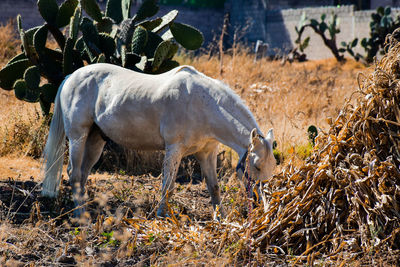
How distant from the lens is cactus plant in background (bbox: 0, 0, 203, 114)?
7.56m

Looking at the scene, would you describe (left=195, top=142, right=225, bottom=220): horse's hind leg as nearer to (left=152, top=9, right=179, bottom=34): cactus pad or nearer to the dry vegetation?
the dry vegetation

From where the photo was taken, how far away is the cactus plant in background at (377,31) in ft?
62.1

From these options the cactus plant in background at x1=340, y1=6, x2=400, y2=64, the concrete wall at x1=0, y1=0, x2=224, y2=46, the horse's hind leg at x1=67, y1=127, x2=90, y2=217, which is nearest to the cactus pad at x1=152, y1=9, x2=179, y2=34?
the horse's hind leg at x1=67, y1=127, x2=90, y2=217

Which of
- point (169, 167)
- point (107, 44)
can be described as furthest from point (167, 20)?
point (169, 167)

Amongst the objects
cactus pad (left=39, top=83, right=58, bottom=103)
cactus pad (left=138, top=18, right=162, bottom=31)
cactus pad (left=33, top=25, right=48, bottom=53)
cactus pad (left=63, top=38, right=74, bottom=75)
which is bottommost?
cactus pad (left=39, top=83, right=58, bottom=103)

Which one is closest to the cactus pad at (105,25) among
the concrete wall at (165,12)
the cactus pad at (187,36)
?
the cactus pad at (187,36)

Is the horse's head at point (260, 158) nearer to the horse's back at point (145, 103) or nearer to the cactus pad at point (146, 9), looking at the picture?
the horse's back at point (145, 103)

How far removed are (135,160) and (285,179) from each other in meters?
4.04

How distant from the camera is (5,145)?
337 inches

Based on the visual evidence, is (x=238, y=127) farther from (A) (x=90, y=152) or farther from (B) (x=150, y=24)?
(B) (x=150, y=24)

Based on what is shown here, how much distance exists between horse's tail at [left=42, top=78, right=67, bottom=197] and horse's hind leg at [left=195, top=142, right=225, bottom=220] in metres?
1.70

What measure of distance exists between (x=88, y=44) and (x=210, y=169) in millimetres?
2923

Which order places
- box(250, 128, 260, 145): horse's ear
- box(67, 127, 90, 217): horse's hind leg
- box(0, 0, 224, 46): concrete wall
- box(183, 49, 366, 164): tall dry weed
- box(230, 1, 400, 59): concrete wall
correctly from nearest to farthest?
1. box(250, 128, 260, 145): horse's ear
2. box(67, 127, 90, 217): horse's hind leg
3. box(183, 49, 366, 164): tall dry weed
4. box(230, 1, 400, 59): concrete wall
5. box(0, 0, 224, 46): concrete wall

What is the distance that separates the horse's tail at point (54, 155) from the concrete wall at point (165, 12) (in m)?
15.3
